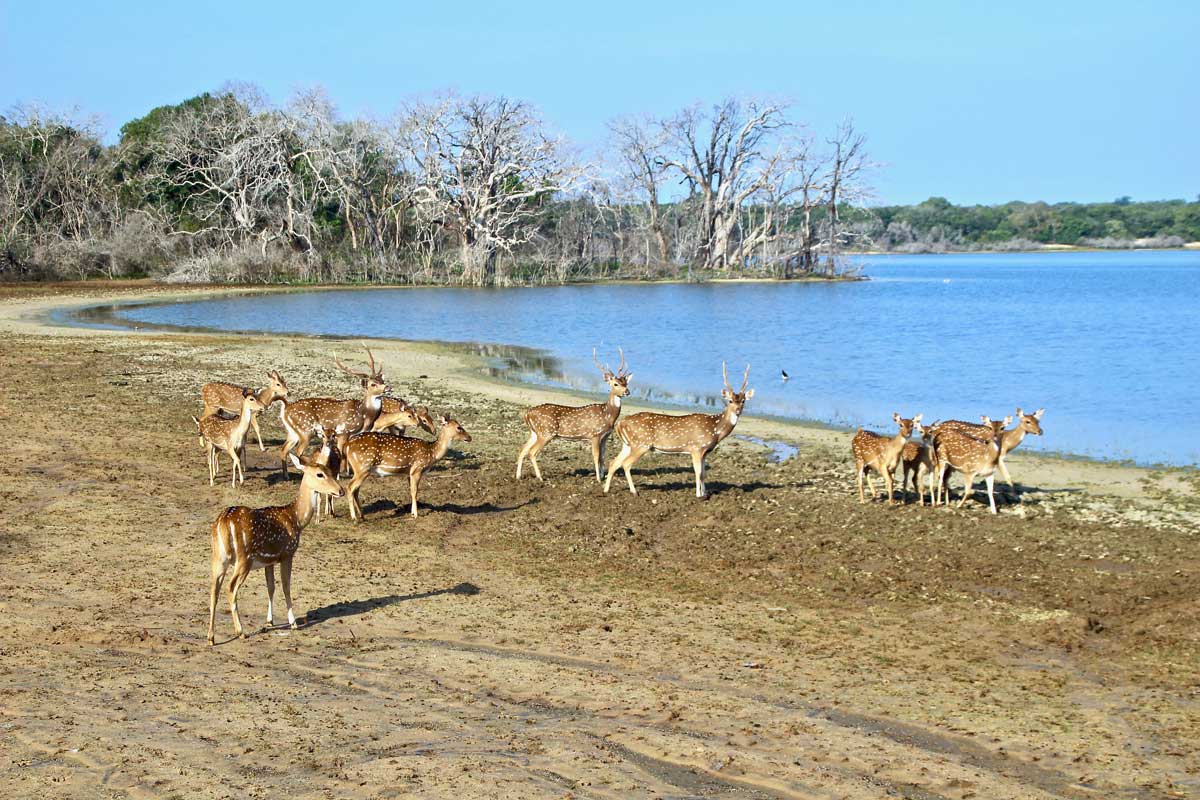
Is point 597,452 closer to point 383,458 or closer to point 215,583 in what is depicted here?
point 383,458

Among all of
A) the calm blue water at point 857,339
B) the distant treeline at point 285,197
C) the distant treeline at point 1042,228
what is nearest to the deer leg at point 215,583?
the calm blue water at point 857,339

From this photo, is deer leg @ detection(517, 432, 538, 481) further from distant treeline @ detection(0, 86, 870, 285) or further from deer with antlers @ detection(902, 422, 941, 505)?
distant treeline @ detection(0, 86, 870, 285)

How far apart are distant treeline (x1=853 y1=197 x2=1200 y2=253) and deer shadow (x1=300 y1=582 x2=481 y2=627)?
5692 inches

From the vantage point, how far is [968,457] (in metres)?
12.6

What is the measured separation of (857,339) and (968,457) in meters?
24.6

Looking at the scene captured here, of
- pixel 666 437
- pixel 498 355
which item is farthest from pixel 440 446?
pixel 498 355

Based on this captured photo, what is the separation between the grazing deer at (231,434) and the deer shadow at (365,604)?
409 cm

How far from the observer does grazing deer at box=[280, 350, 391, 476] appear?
13.4 metres

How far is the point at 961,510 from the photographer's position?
41.3 ft

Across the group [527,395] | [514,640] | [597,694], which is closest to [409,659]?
[514,640]

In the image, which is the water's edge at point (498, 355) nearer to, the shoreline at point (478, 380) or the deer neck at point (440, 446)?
the shoreline at point (478, 380)

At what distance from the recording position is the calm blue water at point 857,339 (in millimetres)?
22406

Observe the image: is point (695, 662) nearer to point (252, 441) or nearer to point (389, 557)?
point (389, 557)

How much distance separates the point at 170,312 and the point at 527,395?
22405mm
